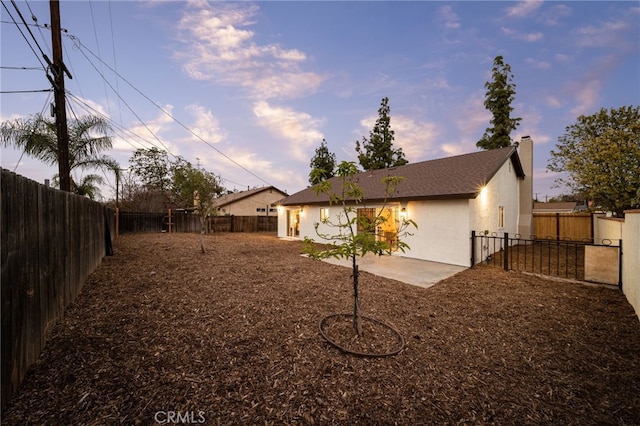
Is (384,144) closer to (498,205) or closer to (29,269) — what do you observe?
(498,205)

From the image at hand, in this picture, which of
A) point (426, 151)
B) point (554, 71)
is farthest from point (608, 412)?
point (426, 151)

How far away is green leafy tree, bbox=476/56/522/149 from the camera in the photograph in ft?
67.7

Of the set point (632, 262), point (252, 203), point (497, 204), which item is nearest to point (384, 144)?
point (252, 203)

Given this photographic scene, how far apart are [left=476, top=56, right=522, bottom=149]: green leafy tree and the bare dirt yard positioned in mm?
19447

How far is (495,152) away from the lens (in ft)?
37.7

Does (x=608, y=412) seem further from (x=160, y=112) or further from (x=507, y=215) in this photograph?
(x=160, y=112)

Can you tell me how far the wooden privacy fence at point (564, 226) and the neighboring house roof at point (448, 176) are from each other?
341 centimetres

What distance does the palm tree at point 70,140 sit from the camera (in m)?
8.84

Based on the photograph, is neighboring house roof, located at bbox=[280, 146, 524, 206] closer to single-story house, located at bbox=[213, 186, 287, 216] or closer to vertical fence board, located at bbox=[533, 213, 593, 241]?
vertical fence board, located at bbox=[533, 213, 593, 241]

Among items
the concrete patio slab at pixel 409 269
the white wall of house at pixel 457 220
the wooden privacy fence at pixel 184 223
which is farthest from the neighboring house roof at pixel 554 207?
the wooden privacy fence at pixel 184 223

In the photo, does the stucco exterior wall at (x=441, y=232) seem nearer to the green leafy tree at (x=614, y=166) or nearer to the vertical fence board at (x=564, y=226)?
the green leafy tree at (x=614, y=166)

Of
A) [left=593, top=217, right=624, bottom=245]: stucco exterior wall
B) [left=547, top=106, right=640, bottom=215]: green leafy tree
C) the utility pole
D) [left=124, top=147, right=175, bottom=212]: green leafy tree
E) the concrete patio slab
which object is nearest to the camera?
the utility pole

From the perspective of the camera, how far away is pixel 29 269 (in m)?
2.55

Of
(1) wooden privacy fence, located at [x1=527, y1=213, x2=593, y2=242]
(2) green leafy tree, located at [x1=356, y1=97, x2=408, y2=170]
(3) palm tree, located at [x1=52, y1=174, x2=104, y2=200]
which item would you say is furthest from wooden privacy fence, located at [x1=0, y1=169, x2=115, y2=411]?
(2) green leafy tree, located at [x1=356, y1=97, x2=408, y2=170]
